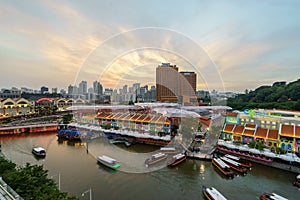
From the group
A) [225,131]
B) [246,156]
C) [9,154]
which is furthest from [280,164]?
[9,154]

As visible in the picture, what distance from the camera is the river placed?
2.70 m

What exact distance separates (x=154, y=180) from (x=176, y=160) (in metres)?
0.88

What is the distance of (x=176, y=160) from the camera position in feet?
12.3

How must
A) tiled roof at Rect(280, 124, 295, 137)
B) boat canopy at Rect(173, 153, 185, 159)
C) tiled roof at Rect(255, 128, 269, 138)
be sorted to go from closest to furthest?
boat canopy at Rect(173, 153, 185, 159) < tiled roof at Rect(280, 124, 295, 137) < tiled roof at Rect(255, 128, 269, 138)

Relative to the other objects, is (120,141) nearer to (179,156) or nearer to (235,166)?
(179,156)

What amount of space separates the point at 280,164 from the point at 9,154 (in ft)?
22.0

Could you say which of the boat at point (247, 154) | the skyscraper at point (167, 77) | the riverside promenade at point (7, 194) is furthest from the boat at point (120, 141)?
the riverside promenade at point (7, 194)

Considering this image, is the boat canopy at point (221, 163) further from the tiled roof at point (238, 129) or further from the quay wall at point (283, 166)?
the tiled roof at point (238, 129)

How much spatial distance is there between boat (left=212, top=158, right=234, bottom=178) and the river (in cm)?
10

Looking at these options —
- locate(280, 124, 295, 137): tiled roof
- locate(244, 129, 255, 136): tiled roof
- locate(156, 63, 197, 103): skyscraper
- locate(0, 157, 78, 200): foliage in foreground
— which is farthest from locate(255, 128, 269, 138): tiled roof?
locate(0, 157, 78, 200): foliage in foreground

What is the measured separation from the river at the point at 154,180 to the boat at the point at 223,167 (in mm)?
101

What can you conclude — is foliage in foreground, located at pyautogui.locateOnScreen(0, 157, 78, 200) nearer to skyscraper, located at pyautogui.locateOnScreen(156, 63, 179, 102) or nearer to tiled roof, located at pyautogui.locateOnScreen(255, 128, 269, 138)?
skyscraper, located at pyautogui.locateOnScreen(156, 63, 179, 102)

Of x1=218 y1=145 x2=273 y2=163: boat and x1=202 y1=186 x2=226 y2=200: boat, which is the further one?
x1=218 y1=145 x2=273 y2=163: boat

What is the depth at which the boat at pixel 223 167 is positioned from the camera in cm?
327
